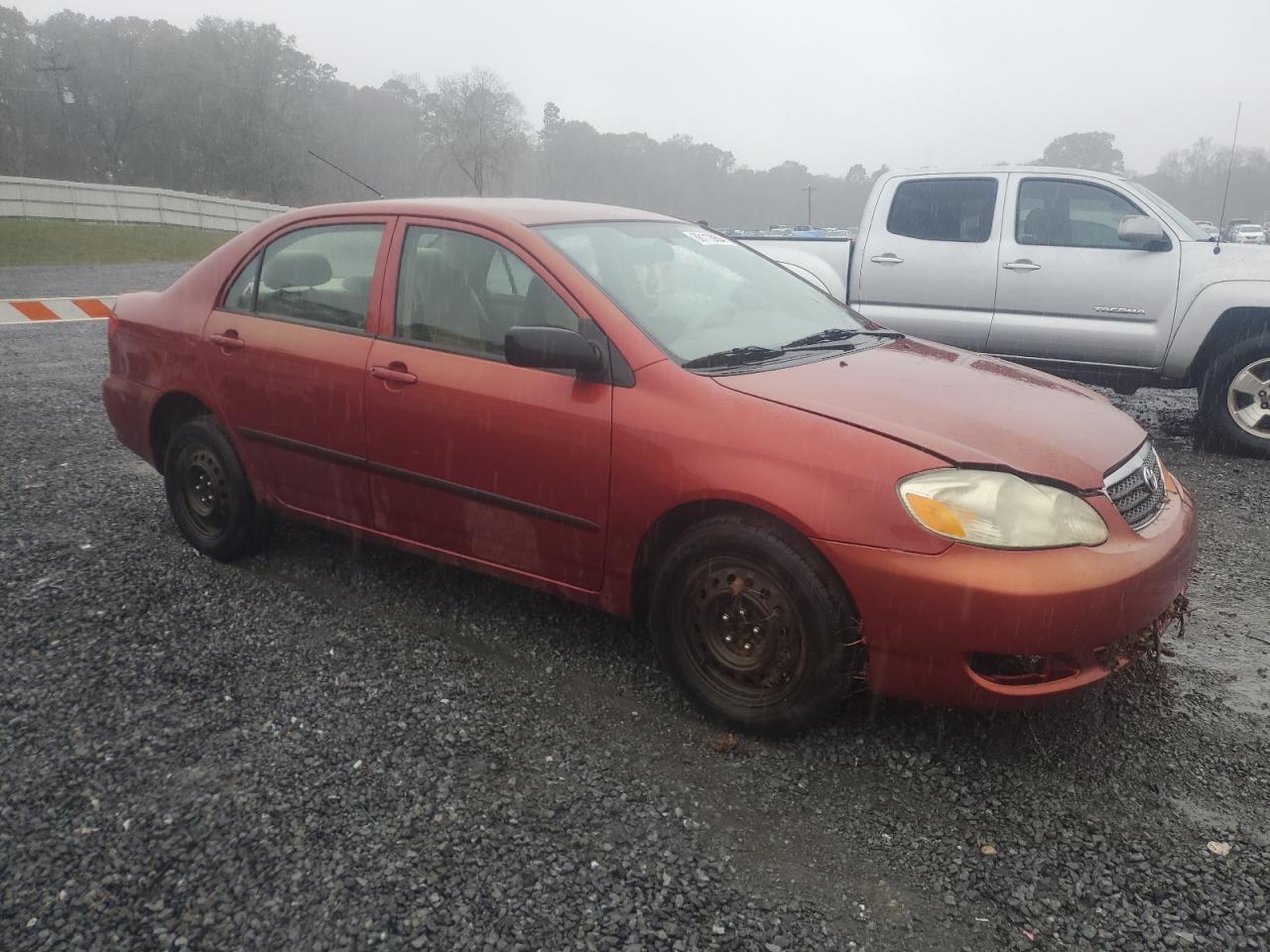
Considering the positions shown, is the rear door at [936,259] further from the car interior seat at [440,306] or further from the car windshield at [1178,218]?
the car interior seat at [440,306]

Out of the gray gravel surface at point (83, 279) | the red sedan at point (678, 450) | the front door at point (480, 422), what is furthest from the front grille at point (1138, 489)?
the gray gravel surface at point (83, 279)

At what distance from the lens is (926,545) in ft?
8.31

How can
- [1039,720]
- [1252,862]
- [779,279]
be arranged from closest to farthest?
[1252,862] < [1039,720] < [779,279]

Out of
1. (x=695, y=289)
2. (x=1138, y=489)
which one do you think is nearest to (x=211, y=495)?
(x=695, y=289)

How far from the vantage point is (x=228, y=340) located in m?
4.01

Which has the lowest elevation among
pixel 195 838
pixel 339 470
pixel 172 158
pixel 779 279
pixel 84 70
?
pixel 195 838

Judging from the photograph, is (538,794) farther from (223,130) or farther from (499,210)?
(223,130)

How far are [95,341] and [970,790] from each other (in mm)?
11038

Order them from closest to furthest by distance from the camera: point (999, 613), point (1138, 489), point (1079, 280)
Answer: point (999, 613)
point (1138, 489)
point (1079, 280)

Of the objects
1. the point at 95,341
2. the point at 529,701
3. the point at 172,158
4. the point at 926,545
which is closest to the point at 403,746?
the point at 529,701

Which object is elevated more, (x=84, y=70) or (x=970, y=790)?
(x=84, y=70)

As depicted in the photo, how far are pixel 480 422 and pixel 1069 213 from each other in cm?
546

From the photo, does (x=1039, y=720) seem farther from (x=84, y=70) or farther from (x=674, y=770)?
(x=84, y=70)

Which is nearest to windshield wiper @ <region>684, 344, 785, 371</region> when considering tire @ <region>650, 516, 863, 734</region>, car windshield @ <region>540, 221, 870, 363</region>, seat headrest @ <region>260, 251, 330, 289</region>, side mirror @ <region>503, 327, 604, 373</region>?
car windshield @ <region>540, 221, 870, 363</region>
